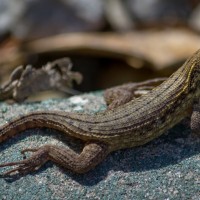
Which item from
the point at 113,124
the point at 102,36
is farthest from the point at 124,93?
the point at 102,36

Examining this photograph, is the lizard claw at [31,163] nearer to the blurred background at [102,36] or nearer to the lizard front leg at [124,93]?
the lizard front leg at [124,93]

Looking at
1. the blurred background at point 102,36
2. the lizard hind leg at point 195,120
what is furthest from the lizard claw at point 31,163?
the blurred background at point 102,36

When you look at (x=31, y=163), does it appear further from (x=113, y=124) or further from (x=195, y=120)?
(x=195, y=120)

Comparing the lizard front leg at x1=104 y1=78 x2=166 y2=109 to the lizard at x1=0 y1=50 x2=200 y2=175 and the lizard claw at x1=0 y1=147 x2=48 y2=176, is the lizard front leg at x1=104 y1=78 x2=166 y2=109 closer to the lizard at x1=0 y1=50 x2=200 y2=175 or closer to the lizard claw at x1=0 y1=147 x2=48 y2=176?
the lizard at x1=0 y1=50 x2=200 y2=175

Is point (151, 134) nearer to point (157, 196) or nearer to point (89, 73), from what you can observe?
point (157, 196)

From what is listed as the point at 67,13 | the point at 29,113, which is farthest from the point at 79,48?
the point at 29,113
